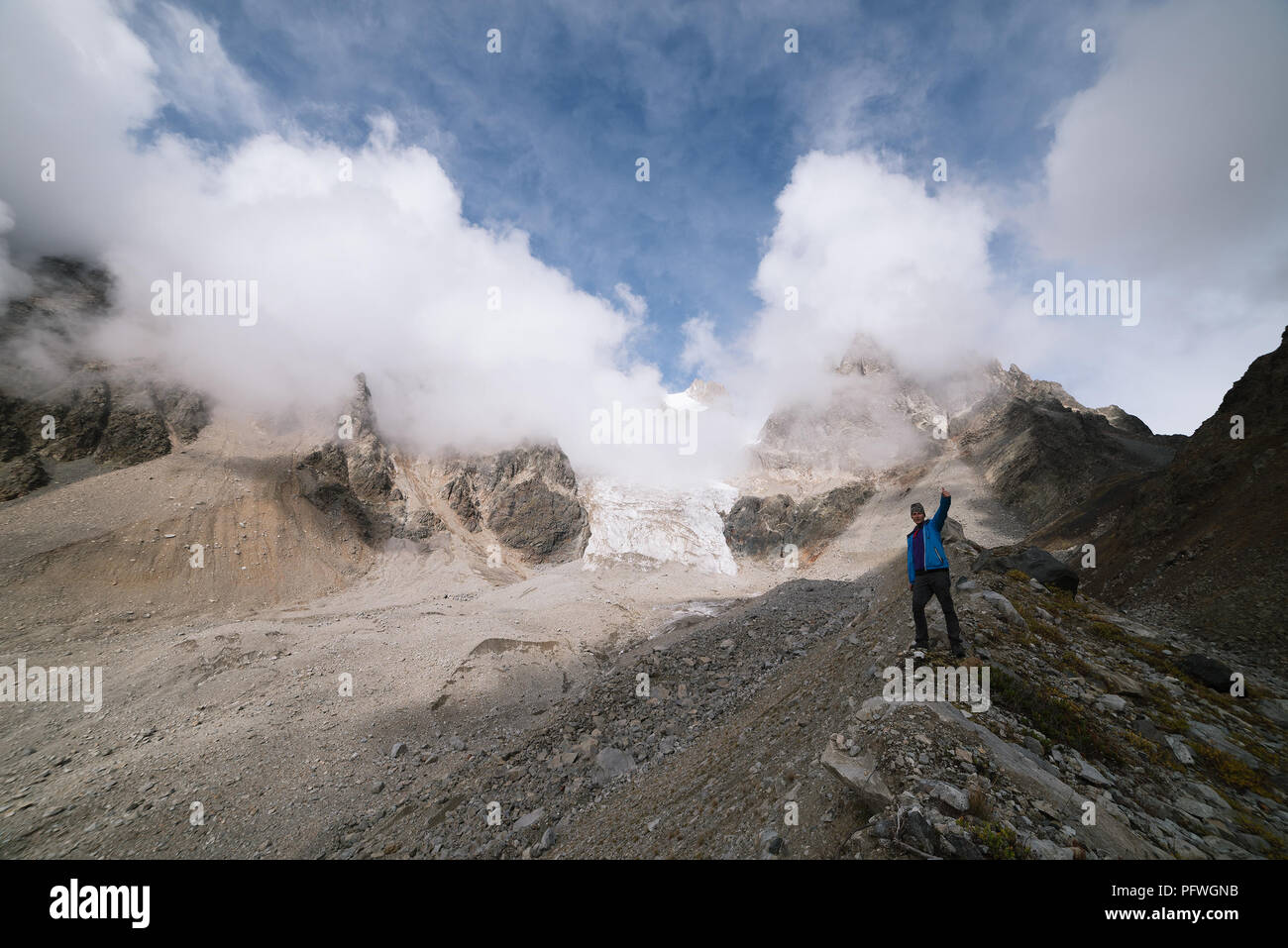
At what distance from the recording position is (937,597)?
7.29 m

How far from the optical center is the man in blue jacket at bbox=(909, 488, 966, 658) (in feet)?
23.9

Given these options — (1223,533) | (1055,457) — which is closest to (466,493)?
(1223,533)

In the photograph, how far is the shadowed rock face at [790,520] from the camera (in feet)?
269

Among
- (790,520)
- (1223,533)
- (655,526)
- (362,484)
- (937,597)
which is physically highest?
(362,484)

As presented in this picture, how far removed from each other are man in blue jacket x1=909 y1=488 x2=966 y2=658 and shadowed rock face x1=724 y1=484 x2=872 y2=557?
7700 centimetres

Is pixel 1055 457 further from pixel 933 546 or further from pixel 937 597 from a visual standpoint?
pixel 937 597

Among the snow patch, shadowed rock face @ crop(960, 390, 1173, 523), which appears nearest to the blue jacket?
shadowed rock face @ crop(960, 390, 1173, 523)

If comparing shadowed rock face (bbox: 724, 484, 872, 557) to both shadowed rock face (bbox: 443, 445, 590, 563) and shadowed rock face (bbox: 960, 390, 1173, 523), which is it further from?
shadowed rock face (bbox: 443, 445, 590, 563)

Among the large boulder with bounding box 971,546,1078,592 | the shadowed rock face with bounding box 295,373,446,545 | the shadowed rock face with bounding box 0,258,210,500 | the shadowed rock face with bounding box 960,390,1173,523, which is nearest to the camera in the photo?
the large boulder with bounding box 971,546,1078,592

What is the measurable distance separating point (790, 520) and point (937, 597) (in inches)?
3322

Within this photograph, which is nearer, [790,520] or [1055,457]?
[1055,457]
